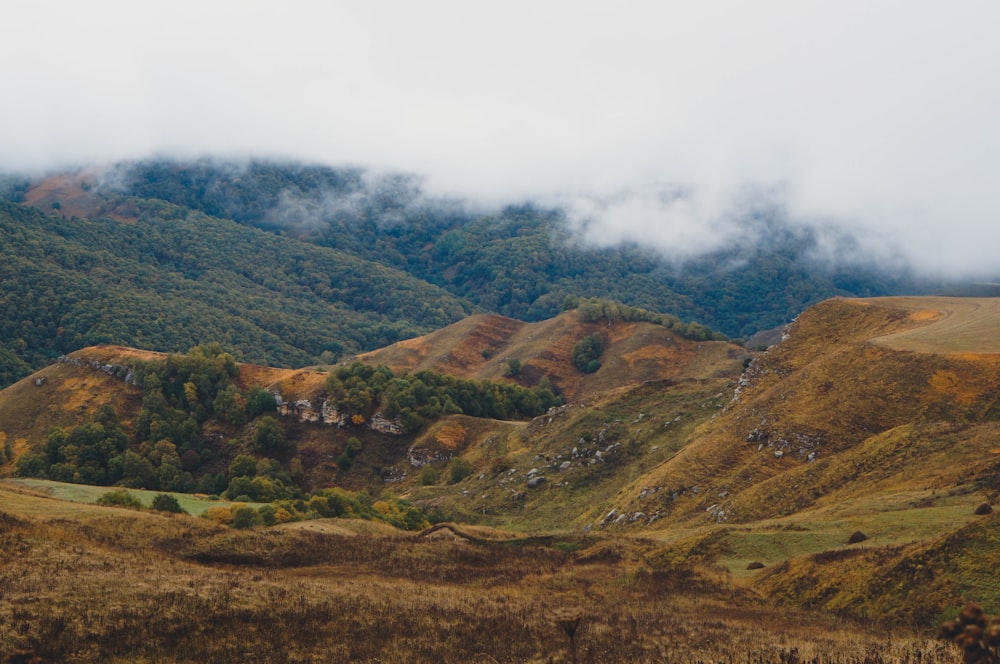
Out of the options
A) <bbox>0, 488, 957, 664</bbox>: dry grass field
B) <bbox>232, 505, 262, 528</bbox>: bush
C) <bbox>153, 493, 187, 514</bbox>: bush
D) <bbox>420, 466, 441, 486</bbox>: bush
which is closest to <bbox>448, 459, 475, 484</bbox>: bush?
<bbox>420, 466, 441, 486</bbox>: bush

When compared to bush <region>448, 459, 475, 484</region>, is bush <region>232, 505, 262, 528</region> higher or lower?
higher

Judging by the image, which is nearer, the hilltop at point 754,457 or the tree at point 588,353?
the hilltop at point 754,457

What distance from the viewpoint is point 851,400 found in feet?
160

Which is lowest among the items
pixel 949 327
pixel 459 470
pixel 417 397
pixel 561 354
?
pixel 459 470

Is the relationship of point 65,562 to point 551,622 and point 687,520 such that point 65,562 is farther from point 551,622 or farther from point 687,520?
point 687,520

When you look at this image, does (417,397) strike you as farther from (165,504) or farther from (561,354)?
(561,354)

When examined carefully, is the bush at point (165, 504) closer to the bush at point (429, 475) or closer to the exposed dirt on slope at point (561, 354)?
the bush at point (429, 475)

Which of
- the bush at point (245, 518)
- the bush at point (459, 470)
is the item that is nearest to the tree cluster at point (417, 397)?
the bush at point (459, 470)

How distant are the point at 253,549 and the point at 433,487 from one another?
50092 millimetres

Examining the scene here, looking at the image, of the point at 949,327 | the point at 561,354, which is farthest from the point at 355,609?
the point at 561,354

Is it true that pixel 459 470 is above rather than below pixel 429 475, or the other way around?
above

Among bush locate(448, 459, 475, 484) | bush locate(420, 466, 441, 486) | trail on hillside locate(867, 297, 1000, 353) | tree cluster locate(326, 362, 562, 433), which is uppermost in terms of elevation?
trail on hillside locate(867, 297, 1000, 353)

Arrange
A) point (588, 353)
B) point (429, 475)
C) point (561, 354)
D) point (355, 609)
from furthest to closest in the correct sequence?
1. point (561, 354)
2. point (588, 353)
3. point (429, 475)
4. point (355, 609)

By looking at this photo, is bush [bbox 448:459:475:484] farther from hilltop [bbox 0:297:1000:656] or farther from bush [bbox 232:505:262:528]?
bush [bbox 232:505:262:528]
